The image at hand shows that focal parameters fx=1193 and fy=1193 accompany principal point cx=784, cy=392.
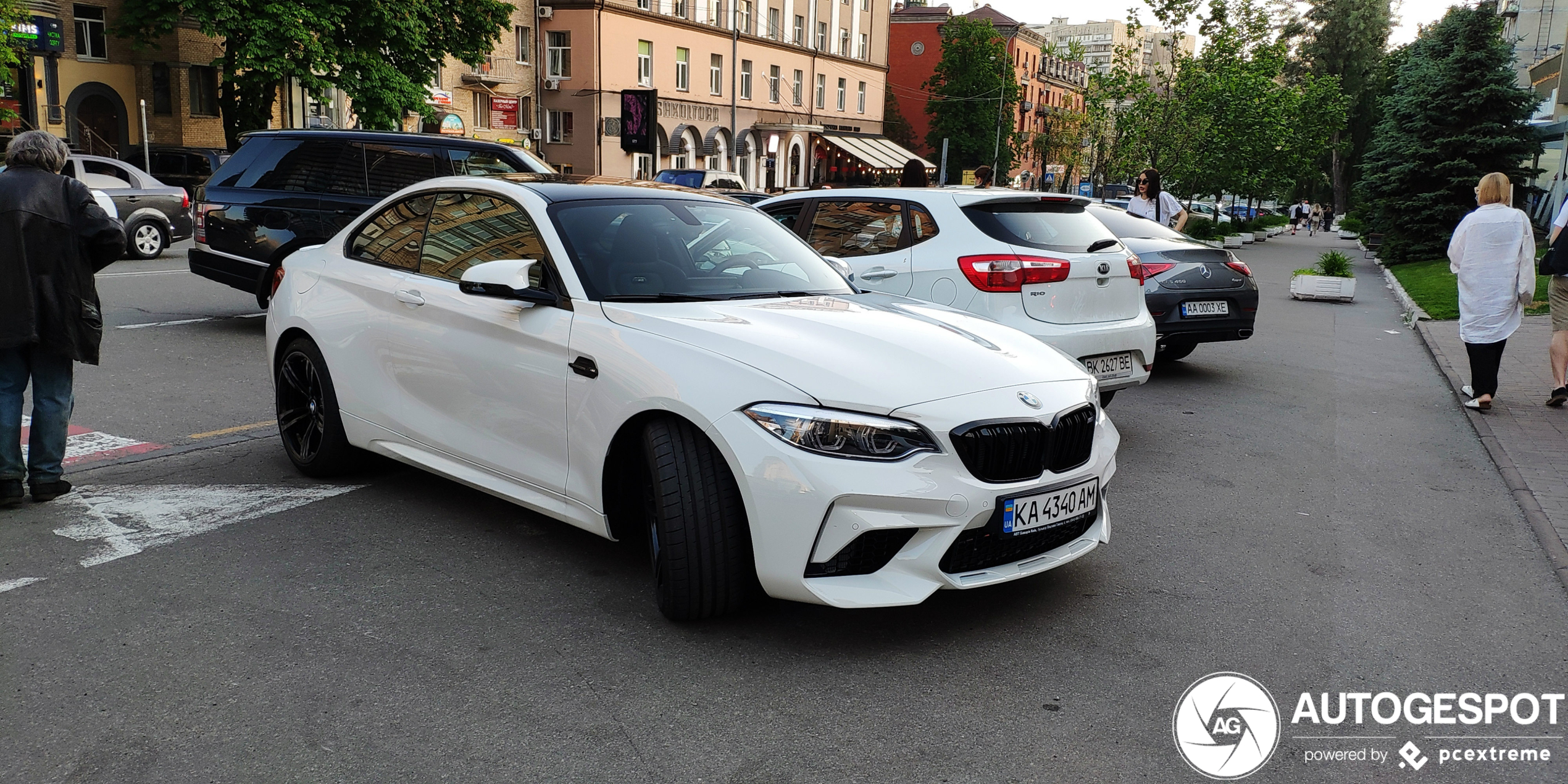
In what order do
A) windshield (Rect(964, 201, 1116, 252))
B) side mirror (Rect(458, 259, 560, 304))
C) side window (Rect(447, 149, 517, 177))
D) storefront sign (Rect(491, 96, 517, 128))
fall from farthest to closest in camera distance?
storefront sign (Rect(491, 96, 517, 128)) → side window (Rect(447, 149, 517, 177)) → windshield (Rect(964, 201, 1116, 252)) → side mirror (Rect(458, 259, 560, 304))

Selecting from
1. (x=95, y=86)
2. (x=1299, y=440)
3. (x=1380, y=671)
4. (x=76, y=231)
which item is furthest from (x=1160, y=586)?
(x=95, y=86)

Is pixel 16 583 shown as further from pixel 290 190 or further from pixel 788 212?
pixel 290 190

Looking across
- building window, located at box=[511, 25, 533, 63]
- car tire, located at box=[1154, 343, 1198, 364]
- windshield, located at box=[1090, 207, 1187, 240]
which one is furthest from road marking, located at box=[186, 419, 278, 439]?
Answer: building window, located at box=[511, 25, 533, 63]

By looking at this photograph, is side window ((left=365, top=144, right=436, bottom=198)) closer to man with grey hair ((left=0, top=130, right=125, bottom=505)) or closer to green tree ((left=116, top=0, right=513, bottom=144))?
man with grey hair ((left=0, top=130, right=125, bottom=505))

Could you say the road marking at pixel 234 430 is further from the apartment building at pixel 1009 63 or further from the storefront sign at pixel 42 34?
the apartment building at pixel 1009 63

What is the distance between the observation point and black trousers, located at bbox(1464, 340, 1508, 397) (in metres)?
9.05

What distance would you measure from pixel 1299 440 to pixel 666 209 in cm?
494

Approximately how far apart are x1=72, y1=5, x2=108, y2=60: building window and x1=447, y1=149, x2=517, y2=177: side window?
27.3 m

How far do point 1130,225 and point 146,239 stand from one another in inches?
570

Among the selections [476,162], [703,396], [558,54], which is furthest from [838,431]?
[558,54]

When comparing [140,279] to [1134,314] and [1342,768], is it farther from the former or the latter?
[1342,768]

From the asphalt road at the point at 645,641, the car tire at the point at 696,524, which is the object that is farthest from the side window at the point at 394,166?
the car tire at the point at 696,524

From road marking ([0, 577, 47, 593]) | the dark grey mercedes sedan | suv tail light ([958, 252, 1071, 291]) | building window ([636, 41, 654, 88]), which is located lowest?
road marking ([0, 577, 47, 593])

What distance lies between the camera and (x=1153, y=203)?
15.4m
